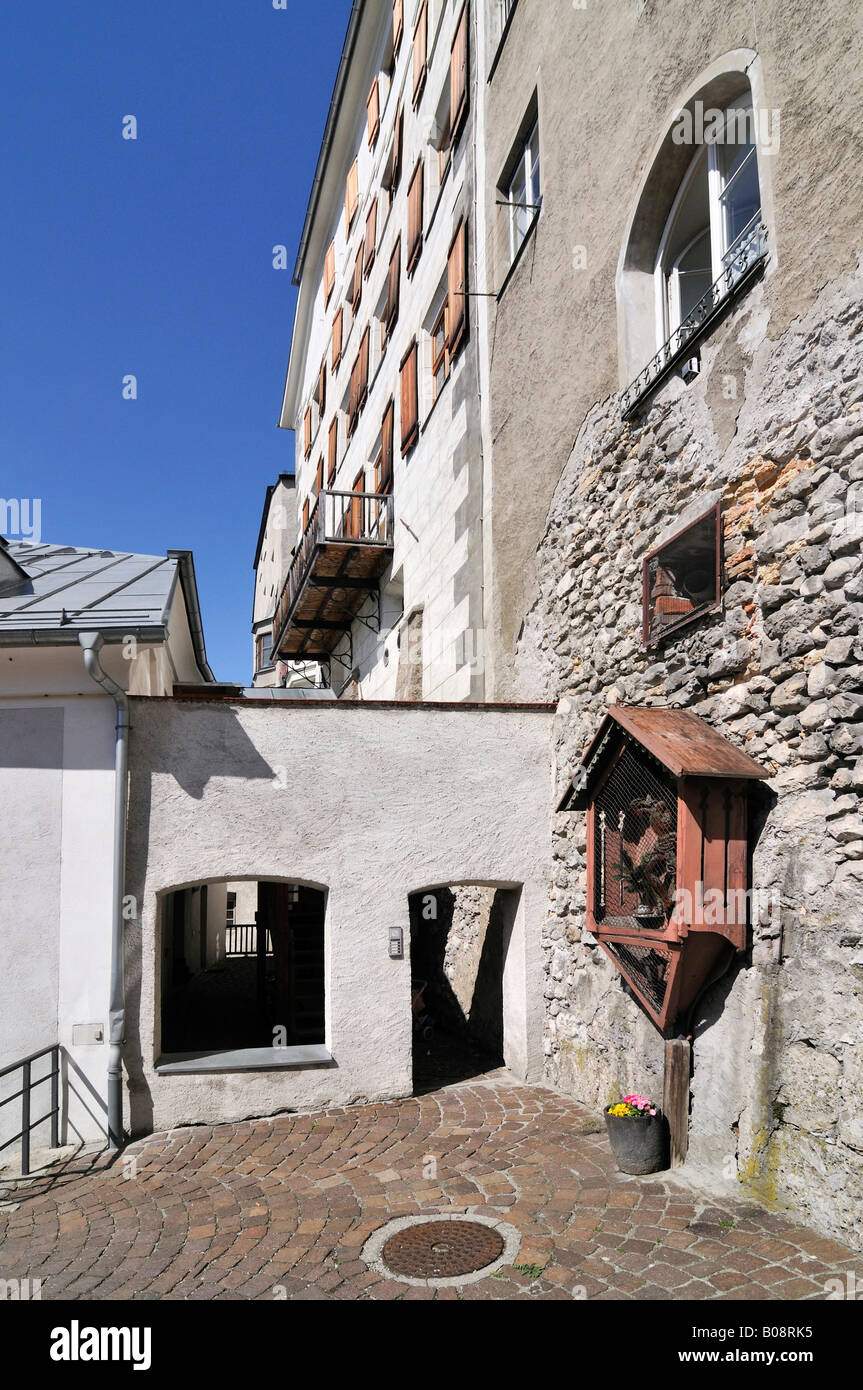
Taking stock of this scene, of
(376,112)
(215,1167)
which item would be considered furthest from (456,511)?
(376,112)

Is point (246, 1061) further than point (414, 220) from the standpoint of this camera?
No

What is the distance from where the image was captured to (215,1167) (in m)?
6.59

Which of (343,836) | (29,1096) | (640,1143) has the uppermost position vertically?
(343,836)

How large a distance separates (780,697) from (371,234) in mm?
16354

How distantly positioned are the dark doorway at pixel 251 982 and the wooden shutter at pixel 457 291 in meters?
7.28

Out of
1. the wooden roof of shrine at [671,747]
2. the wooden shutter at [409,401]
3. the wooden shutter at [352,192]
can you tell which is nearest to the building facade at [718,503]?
the wooden roof of shrine at [671,747]

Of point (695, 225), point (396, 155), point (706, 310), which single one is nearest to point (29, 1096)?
point (706, 310)

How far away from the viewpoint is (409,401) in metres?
14.8

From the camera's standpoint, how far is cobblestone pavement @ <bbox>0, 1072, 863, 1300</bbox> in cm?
457

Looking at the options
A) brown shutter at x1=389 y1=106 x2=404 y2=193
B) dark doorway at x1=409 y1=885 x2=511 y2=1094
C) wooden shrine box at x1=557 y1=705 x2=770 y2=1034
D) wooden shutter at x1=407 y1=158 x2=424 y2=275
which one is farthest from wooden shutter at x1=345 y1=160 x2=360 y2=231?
wooden shrine box at x1=557 y1=705 x2=770 y2=1034

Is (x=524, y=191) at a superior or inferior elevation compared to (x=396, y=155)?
inferior

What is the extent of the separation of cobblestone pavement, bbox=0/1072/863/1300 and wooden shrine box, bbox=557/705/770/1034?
1267mm

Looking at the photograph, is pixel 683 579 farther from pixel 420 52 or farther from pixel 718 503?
pixel 420 52
